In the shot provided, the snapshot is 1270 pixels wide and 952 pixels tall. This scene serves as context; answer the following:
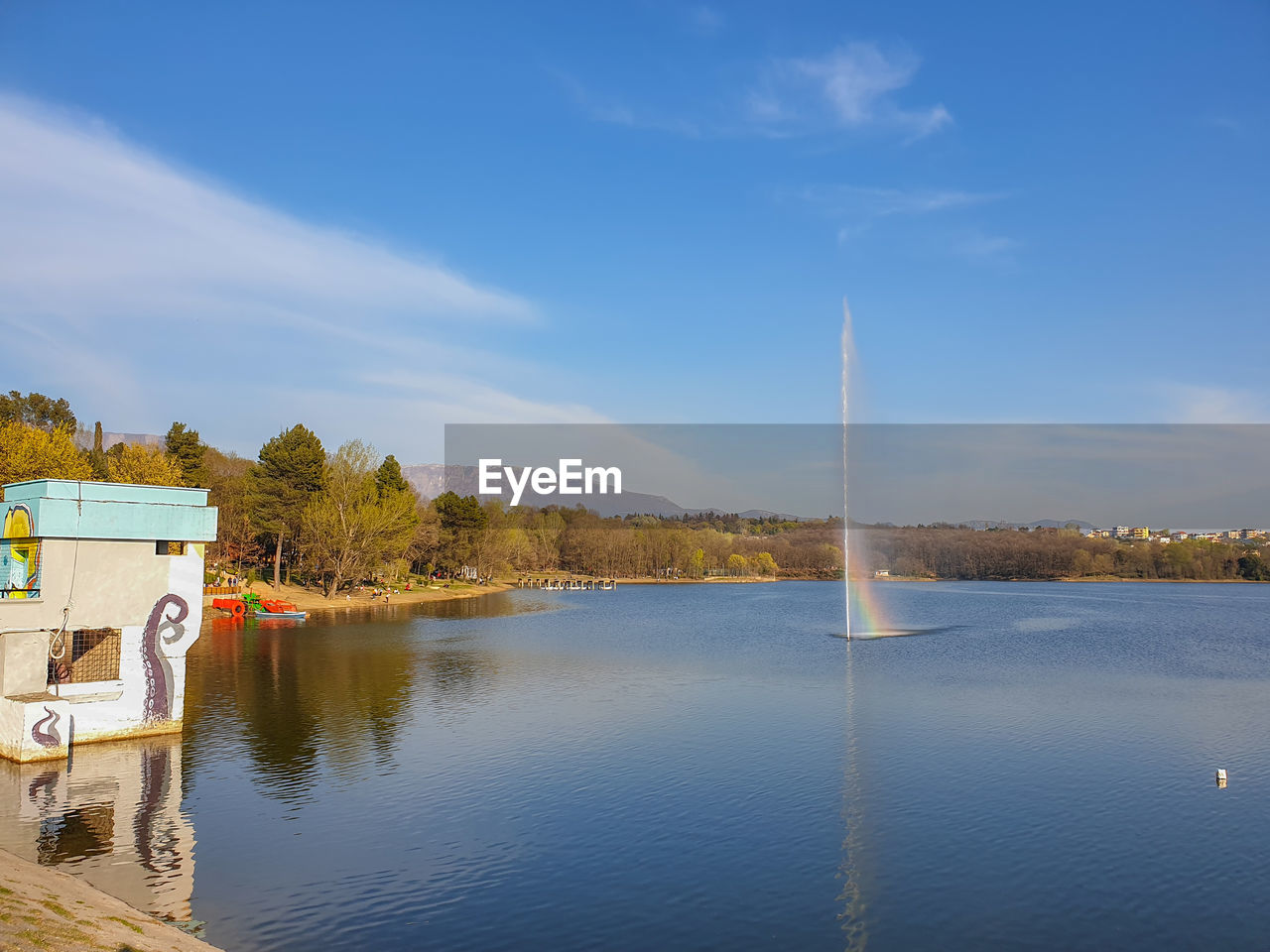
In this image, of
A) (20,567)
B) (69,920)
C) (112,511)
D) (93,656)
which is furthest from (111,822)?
(20,567)

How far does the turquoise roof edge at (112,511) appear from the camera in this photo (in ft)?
90.5

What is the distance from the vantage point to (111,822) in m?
21.5

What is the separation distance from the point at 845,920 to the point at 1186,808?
42.8 feet

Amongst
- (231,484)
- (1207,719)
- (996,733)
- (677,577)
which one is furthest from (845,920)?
(677,577)

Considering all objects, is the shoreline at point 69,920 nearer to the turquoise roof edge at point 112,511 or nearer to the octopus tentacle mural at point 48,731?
the octopus tentacle mural at point 48,731

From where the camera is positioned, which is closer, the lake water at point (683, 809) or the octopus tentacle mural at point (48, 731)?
the lake water at point (683, 809)

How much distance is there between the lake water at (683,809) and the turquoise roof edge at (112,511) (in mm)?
6911

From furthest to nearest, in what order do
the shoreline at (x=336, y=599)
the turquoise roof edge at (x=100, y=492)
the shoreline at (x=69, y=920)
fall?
1. the shoreline at (x=336, y=599)
2. the turquoise roof edge at (x=100, y=492)
3. the shoreline at (x=69, y=920)

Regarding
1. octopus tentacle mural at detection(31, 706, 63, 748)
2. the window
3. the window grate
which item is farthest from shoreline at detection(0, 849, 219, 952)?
the window grate

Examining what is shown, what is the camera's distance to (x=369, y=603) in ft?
300

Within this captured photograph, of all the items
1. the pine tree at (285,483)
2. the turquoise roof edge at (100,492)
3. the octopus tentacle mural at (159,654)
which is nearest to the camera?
the turquoise roof edge at (100,492)

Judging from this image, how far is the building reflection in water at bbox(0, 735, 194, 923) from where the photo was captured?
1786cm

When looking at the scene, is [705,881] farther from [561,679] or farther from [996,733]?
[561,679]

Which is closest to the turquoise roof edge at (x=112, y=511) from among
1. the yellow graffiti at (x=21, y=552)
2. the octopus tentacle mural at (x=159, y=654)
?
the yellow graffiti at (x=21, y=552)
